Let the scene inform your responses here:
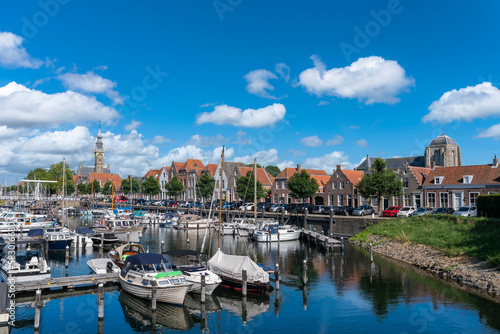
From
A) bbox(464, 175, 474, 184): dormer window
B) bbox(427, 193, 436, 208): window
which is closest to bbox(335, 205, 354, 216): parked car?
bbox(427, 193, 436, 208): window

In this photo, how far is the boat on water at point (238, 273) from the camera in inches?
1064

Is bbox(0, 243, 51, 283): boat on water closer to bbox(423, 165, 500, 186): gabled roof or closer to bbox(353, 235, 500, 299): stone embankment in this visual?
bbox(353, 235, 500, 299): stone embankment

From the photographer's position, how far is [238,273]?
27.7 m

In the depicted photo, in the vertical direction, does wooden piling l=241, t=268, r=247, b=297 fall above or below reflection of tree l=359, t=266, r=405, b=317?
above

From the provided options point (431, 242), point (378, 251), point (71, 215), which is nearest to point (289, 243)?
point (378, 251)

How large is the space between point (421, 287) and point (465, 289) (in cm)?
298

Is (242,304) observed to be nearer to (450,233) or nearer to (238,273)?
(238,273)

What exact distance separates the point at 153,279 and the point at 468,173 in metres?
60.4

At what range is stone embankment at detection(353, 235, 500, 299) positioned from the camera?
94.1 ft

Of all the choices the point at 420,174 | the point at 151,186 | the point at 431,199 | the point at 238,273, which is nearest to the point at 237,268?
the point at 238,273

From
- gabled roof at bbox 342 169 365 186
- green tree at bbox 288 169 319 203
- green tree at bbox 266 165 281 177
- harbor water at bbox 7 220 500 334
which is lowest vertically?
harbor water at bbox 7 220 500 334

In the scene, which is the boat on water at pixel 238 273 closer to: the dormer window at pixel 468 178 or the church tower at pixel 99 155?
the dormer window at pixel 468 178

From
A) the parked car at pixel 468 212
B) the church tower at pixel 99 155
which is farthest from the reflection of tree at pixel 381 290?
the church tower at pixel 99 155

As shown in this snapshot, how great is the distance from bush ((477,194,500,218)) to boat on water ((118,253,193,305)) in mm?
34667
